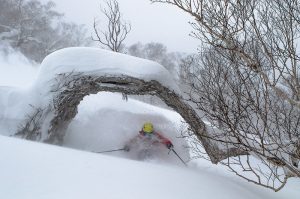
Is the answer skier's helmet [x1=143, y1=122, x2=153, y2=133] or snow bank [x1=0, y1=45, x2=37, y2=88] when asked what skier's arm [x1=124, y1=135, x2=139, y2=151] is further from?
snow bank [x1=0, y1=45, x2=37, y2=88]

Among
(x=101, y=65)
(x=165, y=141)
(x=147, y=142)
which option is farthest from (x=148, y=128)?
(x=101, y=65)

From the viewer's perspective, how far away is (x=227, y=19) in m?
5.01

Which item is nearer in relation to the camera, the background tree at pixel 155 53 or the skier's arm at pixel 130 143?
the skier's arm at pixel 130 143

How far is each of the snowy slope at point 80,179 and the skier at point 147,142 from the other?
3.44 meters

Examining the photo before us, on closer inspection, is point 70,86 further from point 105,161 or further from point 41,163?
point 41,163

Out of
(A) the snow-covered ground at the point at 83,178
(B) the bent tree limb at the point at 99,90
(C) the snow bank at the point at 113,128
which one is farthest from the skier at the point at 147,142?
(A) the snow-covered ground at the point at 83,178

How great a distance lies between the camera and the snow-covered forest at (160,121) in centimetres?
445

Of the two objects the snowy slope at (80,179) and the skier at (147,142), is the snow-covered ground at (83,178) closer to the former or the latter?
the snowy slope at (80,179)

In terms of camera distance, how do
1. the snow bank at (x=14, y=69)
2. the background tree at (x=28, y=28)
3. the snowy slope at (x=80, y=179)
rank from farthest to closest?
the background tree at (x=28, y=28), the snow bank at (x=14, y=69), the snowy slope at (x=80, y=179)

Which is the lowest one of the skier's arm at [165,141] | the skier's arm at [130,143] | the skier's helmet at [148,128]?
the skier's arm at [130,143]

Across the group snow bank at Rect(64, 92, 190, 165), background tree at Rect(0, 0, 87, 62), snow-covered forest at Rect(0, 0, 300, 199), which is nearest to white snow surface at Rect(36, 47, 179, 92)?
snow-covered forest at Rect(0, 0, 300, 199)

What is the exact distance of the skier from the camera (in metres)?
9.27

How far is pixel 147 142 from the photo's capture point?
9406 mm

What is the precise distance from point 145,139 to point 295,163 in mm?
4824
